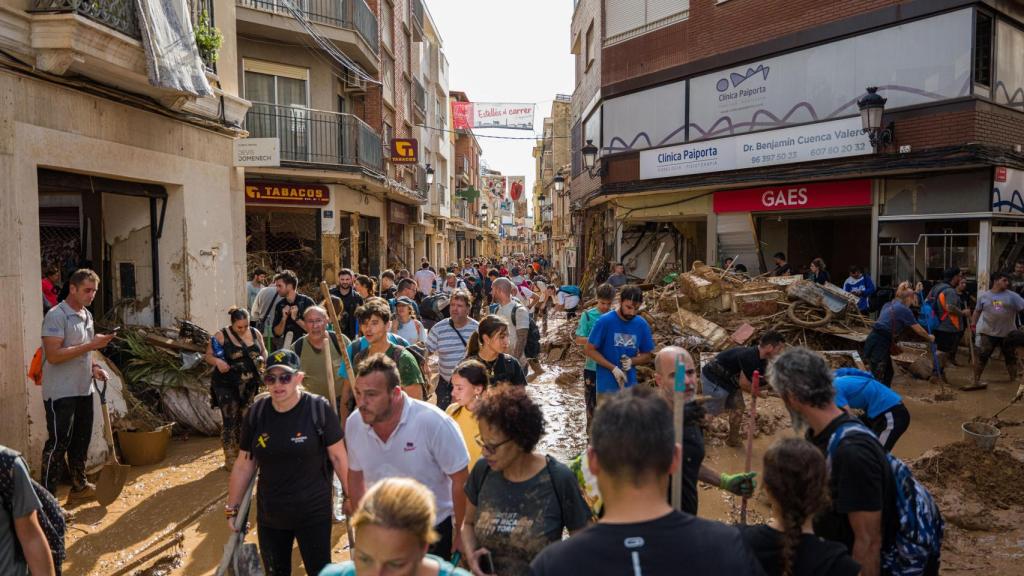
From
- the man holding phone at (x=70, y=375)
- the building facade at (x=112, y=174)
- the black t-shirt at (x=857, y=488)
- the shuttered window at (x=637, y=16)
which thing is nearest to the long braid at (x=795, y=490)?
the black t-shirt at (x=857, y=488)

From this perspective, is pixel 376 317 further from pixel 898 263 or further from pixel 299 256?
pixel 299 256

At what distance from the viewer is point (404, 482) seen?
2141mm

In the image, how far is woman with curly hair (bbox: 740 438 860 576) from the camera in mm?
2250

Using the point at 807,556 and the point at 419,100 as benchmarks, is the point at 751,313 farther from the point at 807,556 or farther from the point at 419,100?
the point at 419,100

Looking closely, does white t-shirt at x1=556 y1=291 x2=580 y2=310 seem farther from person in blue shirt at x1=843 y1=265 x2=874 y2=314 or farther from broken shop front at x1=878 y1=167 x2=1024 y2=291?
broken shop front at x1=878 y1=167 x2=1024 y2=291

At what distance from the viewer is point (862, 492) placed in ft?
8.52

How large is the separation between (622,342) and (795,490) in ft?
12.5

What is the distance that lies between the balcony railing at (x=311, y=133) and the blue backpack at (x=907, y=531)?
52.1ft

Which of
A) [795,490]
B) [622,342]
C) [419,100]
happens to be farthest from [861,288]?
[419,100]

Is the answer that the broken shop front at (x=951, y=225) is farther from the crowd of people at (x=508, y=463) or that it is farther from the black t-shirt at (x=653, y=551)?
the black t-shirt at (x=653, y=551)

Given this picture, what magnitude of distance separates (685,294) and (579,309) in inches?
310

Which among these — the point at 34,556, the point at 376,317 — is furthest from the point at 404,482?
the point at 376,317

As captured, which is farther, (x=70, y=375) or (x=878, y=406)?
(x=70, y=375)

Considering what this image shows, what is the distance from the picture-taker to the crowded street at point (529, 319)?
2738 mm
